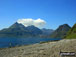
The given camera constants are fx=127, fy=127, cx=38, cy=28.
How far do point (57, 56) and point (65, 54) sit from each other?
6.93m

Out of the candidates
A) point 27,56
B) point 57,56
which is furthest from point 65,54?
point 27,56

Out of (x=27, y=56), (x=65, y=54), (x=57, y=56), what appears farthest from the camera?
(x=27, y=56)

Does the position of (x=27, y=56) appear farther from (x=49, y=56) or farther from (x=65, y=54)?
(x=65, y=54)

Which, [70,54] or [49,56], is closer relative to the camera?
[70,54]

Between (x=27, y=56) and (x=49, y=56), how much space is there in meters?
4.75

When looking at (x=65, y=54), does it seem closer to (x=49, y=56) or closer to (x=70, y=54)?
(x=70, y=54)

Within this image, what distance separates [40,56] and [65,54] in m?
8.58

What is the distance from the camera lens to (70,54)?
1839 centimetres

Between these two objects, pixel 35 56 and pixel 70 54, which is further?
pixel 35 56

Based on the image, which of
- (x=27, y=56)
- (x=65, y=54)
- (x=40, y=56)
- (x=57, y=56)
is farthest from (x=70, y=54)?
(x=27, y=56)

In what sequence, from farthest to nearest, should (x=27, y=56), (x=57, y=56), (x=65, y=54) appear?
(x=27, y=56), (x=57, y=56), (x=65, y=54)

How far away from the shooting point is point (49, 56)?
84.1ft

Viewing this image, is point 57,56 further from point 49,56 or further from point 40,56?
point 40,56

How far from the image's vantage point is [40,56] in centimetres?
2591
